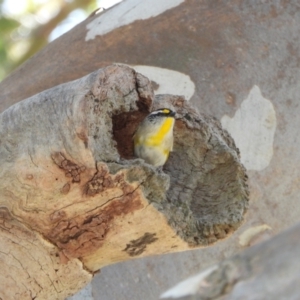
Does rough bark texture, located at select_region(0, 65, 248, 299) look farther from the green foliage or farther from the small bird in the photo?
the green foliage

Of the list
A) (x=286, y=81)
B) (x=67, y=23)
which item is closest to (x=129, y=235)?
(x=286, y=81)

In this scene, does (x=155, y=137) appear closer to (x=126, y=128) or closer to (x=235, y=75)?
(x=126, y=128)

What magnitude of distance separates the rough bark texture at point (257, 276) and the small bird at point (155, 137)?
90 cm

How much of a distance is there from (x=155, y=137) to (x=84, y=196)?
327mm

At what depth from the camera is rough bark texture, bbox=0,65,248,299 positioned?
1355 millimetres

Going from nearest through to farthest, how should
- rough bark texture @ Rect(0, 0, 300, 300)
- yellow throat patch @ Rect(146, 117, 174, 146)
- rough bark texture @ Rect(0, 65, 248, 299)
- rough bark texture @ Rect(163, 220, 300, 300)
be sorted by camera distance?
rough bark texture @ Rect(163, 220, 300, 300) → rough bark texture @ Rect(0, 65, 248, 299) → yellow throat patch @ Rect(146, 117, 174, 146) → rough bark texture @ Rect(0, 0, 300, 300)

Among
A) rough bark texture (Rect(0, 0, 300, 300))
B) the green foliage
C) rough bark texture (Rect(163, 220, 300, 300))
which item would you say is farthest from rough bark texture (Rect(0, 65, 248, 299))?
the green foliage

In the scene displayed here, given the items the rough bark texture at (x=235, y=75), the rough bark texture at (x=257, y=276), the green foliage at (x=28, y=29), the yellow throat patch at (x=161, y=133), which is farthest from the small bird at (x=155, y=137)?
the green foliage at (x=28, y=29)

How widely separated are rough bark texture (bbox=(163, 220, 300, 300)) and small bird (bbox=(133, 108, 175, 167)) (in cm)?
90

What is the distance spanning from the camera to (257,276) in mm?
694

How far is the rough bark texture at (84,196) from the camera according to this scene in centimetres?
136

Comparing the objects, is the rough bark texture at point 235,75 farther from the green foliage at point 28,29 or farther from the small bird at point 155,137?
the green foliage at point 28,29

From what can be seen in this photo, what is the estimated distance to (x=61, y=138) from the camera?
1.35 m

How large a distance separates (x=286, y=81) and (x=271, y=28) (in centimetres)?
18
